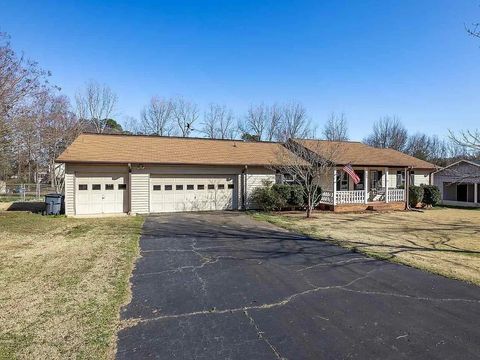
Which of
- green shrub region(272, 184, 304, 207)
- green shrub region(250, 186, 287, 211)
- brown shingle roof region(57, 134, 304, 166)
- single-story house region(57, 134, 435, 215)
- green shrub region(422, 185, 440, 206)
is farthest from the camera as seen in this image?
green shrub region(422, 185, 440, 206)

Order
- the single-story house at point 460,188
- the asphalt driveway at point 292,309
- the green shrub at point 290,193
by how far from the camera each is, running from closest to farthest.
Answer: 1. the asphalt driveway at point 292,309
2. the green shrub at point 290,193
3. the single-story house at point 460,188

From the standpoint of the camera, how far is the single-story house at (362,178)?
2056 centimetres

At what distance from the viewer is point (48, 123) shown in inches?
1289

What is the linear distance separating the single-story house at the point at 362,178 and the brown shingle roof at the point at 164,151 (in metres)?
3.23

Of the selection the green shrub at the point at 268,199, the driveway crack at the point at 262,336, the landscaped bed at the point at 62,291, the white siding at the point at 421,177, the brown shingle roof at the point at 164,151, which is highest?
the brown shingle roof at the point at 164,151

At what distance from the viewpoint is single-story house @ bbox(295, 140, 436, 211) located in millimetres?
20562

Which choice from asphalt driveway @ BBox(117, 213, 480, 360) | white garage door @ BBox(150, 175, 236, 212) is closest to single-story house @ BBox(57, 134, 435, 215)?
white garage door @ BBox(150, 175, 236, 212)

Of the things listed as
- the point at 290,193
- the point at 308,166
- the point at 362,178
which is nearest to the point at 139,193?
the point at 290,193

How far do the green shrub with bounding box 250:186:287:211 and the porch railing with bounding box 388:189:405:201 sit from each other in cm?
796

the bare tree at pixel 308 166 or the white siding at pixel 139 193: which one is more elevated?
the bare tree at pixel 308 166

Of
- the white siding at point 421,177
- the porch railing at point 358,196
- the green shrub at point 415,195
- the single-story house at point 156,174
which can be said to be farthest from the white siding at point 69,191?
the white siding at point 421,177

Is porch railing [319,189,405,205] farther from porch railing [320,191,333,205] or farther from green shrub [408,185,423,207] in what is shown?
green shrub [408,185,423,207]

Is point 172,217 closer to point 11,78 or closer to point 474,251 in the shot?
point 11,78

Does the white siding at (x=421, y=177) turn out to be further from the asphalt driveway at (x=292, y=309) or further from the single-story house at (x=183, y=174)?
the asphalt driveway at (x=292, y=309)
